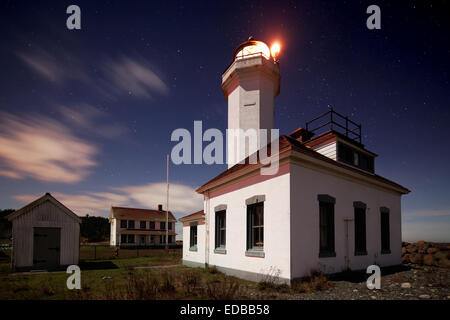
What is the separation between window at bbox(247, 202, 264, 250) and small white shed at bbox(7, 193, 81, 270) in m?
10.5

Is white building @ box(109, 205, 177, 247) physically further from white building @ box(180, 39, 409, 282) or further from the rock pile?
the rock pile

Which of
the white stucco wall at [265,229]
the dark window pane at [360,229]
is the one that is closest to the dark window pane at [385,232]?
the dark window pane at [360,229]

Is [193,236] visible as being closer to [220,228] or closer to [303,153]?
[220,228]

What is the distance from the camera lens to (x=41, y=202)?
45.0ft

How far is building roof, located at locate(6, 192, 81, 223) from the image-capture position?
42.5ft

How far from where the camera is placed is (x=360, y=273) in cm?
1038

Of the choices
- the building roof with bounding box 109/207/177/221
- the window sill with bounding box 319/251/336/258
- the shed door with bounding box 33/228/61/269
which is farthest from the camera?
the building roof with bounding box 109/207/177/221

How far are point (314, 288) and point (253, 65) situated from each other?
44.4 ft

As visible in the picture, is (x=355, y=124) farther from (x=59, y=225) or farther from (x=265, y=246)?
(x=59, y=225)

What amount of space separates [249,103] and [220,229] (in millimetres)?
8265

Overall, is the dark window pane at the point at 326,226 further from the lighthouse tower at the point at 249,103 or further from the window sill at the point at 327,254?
the lighthouse tower at the point at 249,103

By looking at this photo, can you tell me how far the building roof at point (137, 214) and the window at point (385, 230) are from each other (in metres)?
36.6

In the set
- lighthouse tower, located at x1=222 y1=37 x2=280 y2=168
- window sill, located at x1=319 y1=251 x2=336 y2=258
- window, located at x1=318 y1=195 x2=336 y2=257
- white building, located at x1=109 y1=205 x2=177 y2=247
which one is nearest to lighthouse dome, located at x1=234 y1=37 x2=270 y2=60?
lighthouse tower, located at x1=222 y1=37 x2=280 y2=168
